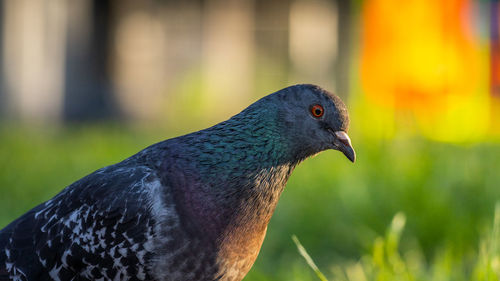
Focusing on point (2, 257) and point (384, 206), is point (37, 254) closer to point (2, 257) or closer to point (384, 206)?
point (2, 257)

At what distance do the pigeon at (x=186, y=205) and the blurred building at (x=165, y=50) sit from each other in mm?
11216

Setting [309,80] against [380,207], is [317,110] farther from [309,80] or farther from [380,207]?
[309,80]

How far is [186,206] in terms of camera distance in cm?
238

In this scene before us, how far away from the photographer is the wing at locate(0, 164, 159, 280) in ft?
7.86

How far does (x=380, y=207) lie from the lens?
187 inches

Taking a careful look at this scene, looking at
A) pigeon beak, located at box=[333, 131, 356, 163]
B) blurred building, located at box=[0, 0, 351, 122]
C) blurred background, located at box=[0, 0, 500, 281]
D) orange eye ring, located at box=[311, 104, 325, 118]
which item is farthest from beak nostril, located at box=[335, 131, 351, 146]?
blurred building, located at box=[0, 0, 351, 122]

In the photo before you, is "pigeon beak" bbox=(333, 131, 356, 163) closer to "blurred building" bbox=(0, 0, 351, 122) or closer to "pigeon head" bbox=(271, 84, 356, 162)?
"pigeon head" bbox=(271, 84, 356, 162)

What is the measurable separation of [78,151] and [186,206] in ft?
20.0

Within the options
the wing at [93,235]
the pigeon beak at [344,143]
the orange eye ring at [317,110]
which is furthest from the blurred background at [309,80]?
A: the wing at [93,235]

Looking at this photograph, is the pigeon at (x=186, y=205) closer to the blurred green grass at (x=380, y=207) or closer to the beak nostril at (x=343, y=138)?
the beak nostril at (x=343, y=138)

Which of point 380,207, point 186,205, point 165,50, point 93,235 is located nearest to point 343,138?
point 186,205

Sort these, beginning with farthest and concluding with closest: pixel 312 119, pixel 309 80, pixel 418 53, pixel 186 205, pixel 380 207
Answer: pixel 309 80 → pixel 418 53 → pixel 380 207 → pixel 312 119 → pixel 186 205

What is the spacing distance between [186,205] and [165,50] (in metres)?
13.6

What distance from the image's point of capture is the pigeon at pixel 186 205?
2363mm
